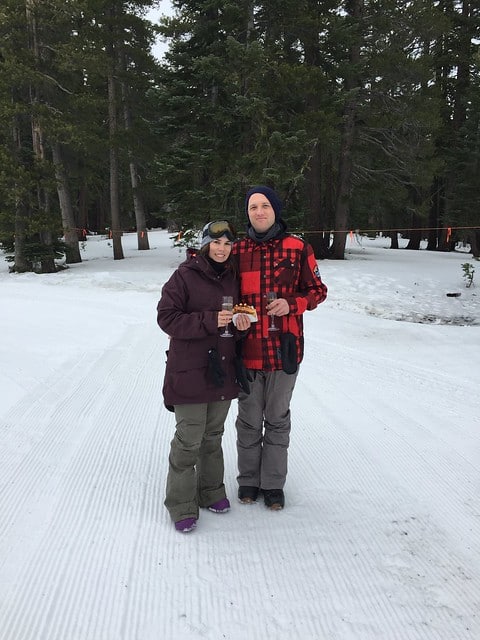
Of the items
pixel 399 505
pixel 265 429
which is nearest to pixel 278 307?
pixel 265 429

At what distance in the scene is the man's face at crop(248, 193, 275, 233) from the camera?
281 centimetres

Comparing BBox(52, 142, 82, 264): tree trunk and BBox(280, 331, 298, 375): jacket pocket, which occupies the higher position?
BBox(52, 142, 82, 264): tree trunk

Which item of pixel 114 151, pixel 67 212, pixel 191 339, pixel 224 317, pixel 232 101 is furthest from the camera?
pixel 67 212

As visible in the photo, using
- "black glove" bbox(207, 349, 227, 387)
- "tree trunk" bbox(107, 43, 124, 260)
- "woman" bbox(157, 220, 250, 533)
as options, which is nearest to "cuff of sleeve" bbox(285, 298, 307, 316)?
"woman" bbox(157, 220, 250, 533)

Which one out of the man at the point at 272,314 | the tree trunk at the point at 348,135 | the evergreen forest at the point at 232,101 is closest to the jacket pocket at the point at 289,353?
the man at the point at 272,314

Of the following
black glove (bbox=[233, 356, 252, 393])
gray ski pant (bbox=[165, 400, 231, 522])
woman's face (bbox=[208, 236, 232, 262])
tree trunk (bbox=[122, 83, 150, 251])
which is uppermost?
tree trunk (bbox=[122, 83, 150, 251])

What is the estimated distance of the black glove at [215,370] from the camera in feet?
8.73

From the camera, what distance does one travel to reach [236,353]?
2.91 meters

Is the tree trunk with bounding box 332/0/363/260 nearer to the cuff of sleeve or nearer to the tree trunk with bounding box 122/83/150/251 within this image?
the tree trunk with bounding box 122/83/150/251

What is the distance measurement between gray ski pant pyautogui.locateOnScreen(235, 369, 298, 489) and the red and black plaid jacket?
5.7 inches

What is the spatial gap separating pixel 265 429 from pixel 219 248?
1.28 m

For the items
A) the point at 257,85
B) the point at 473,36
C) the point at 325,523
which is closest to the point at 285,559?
the point at 325,523

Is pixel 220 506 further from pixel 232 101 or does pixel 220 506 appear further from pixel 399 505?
pixel 232 101

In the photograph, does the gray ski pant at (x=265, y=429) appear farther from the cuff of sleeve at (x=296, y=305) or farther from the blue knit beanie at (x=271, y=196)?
the blue knit beanie at (x=271, y=196)
